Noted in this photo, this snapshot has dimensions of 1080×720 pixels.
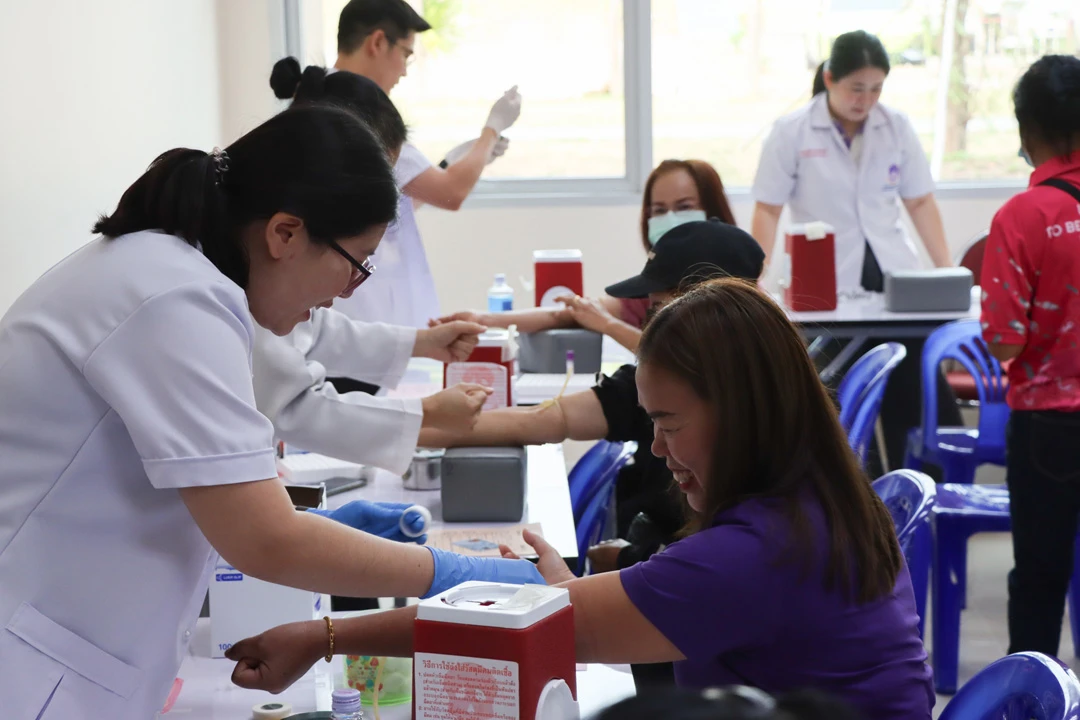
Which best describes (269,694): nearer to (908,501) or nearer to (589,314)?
(908,501)

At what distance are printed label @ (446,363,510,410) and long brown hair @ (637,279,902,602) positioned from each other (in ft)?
3.90

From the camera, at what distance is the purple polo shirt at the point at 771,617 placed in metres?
1.17

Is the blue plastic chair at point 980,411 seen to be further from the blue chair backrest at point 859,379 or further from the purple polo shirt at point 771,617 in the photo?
the purple polo shirt at point 771,617

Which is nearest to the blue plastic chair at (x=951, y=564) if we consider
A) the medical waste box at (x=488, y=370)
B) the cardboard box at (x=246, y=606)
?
the medical waste box at (x=488, y=370)

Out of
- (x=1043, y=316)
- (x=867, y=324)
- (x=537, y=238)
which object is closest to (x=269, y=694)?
(x=1043, y=316)

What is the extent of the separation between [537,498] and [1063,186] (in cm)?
134

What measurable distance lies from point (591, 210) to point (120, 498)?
14.4 feet

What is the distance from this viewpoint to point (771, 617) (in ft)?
3.85

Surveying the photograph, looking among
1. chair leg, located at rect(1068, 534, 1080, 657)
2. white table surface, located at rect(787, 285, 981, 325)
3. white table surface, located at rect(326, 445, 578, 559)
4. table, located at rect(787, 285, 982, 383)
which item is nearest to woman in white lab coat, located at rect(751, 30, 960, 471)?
white table surface, located at rect(787, 285, 981, 325)

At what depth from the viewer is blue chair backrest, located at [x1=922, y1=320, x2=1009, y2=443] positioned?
3453 mm

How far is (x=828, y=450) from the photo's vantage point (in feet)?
4.07

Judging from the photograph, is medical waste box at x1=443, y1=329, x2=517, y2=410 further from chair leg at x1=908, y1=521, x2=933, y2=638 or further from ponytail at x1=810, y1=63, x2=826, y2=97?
ponytail at x1=810, y1=63, x2=826, y2=97

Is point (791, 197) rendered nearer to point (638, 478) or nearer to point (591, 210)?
point (591, 210)

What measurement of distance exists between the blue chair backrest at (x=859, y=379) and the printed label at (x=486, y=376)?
Answer: 2.95 ft
